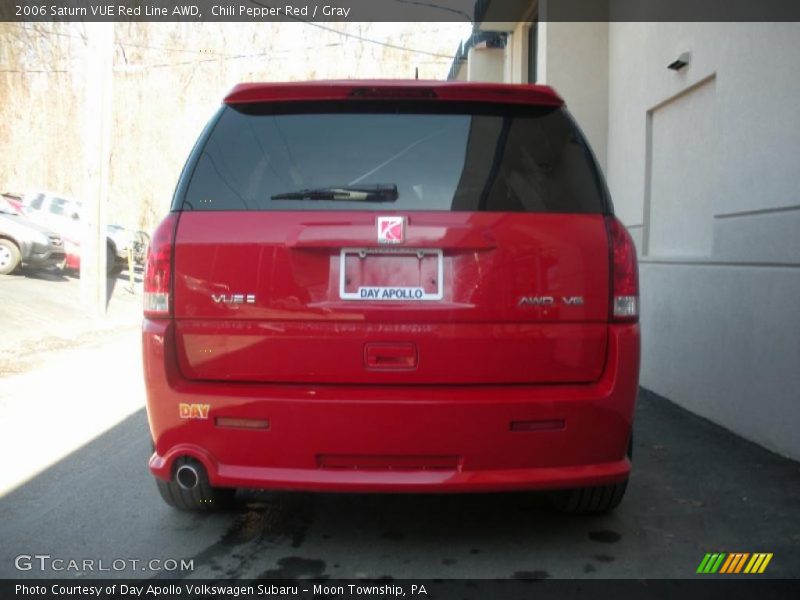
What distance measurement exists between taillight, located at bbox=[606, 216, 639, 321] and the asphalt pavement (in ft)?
3.65

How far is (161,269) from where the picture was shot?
330cm

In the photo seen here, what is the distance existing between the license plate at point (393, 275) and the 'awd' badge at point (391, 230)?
0.04 meters

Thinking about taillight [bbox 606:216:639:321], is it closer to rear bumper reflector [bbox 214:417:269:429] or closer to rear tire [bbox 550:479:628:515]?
rear tire [bbox 550:479:628:515]

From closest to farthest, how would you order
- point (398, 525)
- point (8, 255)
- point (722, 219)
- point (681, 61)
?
point (398, 525), point (722, 219), point (681, 61), point (8, 255)

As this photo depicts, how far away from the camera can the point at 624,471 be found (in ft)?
11.1

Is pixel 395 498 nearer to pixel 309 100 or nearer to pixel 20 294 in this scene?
pixel 309 100

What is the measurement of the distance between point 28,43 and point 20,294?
1340cm

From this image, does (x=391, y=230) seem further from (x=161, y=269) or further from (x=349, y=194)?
(x=161, y=269)

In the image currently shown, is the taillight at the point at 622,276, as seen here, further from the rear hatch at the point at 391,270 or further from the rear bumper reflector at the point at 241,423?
the rear bumper reflector at the point at 241,423

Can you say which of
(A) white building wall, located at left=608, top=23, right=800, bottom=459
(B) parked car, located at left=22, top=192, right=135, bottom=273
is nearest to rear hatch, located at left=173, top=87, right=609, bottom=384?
(A) white building wall, located at left=608, top=23, right=800, bottom=459

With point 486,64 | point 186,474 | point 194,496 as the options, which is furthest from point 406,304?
point 486,64

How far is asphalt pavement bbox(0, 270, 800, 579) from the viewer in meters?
3.44

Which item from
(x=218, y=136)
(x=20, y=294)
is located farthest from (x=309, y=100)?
(x=20, y=294)

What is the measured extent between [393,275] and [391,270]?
0.9 inches
